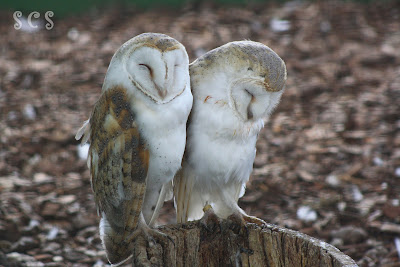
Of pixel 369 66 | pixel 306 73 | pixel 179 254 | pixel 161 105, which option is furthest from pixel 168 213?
pixel 369 66

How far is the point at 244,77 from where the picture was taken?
7.88ft

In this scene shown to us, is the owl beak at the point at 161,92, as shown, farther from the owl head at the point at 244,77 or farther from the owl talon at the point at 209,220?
the owl talon at the point at 209,220

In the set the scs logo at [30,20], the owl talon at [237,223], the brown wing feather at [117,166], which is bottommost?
the owl talon at [237,223]

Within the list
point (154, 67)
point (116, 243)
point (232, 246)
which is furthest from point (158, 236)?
point (154, 67)

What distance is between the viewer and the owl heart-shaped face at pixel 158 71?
2.23 metres

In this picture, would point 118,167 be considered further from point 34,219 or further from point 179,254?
point 34,219

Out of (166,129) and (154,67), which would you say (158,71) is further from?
(166,129)

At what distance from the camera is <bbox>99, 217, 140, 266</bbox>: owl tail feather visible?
100 inches

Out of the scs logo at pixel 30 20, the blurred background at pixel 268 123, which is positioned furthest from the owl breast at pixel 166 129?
the scs logo at pixel 30 20

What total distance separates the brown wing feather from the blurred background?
53.4 inches

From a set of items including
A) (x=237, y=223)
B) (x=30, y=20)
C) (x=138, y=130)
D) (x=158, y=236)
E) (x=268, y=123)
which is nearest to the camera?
(x=138, y=130)

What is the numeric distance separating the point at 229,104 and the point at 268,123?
2983mm

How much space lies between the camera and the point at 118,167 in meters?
2.45

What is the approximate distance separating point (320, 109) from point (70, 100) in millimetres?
2610
